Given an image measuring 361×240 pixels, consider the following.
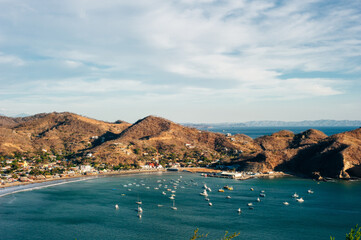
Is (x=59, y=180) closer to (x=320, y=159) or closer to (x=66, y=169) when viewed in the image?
(x=66, y=169)

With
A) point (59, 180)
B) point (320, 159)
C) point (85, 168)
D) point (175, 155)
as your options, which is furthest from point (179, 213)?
point (175, 155)

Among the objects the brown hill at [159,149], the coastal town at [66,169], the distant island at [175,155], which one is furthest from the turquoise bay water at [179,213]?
the brown hill at [159,149]

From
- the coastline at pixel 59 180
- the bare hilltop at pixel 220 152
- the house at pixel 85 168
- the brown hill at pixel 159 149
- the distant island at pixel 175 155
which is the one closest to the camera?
the coastline at pixel 59 180

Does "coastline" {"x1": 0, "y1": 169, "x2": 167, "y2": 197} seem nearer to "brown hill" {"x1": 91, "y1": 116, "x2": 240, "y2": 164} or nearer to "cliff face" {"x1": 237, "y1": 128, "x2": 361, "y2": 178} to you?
"brown hill" {"x1": 91, "y1": 116, "x2": 240, "y2": 164}

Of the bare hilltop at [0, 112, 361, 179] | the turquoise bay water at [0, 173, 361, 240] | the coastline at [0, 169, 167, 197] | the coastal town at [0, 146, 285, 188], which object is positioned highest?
the bare hilltop at [0, 112, 361, 179]

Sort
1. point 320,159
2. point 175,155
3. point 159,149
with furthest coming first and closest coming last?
1. point 159,149
2. point 175,155
3. point 320,159

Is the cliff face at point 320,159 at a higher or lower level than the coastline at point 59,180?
higher

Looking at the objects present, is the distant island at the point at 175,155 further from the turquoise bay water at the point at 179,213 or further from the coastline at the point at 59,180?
the turquoise bay water at the point at 179,213

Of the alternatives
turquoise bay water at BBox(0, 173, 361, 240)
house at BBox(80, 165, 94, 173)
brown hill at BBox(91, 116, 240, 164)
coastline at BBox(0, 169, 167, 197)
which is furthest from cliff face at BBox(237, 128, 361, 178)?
house at BBox(80, 165, 94, 173)

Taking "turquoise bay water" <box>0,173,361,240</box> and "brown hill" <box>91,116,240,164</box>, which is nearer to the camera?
"turquoise bay water" <box>0,173,361,240</box>
